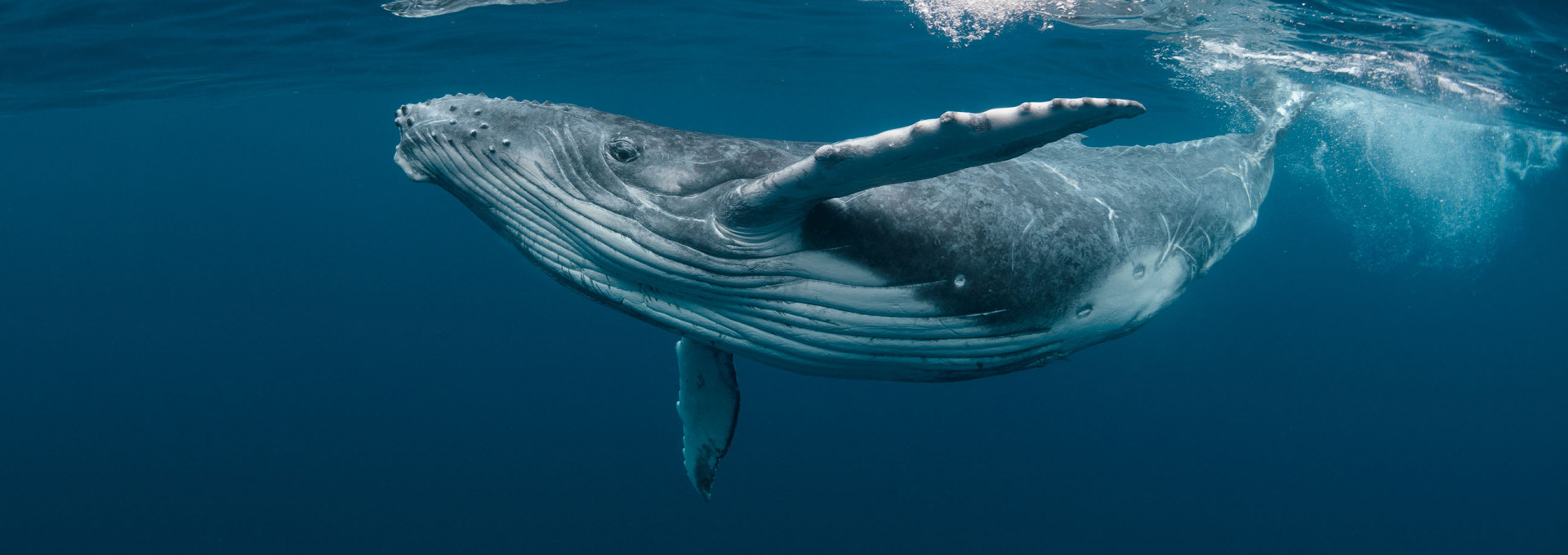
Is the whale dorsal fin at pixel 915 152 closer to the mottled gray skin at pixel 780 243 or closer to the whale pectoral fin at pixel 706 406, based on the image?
the mottled gray skin at pixel 780 243

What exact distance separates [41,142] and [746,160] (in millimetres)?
68932

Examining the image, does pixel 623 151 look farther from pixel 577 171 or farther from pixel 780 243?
pixel 780 243

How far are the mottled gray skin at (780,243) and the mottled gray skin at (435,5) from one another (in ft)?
40.0

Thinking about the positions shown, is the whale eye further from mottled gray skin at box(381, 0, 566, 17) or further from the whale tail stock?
the whale tail stock

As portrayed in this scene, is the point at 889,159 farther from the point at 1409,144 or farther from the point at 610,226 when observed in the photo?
the point at 1409,144

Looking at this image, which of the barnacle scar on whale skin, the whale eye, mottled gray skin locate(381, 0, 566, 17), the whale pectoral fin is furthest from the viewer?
mottled gray skin locate(381, 0, 566, 17)

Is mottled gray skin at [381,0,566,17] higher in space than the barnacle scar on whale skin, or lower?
higher

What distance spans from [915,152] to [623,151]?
5.25 feet

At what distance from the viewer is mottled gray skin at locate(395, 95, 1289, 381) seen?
131 inches

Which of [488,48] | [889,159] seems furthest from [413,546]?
[889,159]

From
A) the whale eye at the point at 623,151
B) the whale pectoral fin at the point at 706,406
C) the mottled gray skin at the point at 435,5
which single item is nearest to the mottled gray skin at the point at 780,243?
the whale eye at the point at 623,151

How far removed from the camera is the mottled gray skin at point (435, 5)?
13922 millimetres

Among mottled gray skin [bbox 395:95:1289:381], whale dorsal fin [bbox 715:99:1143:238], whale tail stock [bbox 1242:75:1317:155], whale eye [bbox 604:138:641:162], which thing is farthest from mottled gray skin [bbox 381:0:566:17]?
whale tail stock [bbox 1242:75:1317:155]

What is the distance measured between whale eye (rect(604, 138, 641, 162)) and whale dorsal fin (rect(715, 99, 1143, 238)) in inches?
24.7
